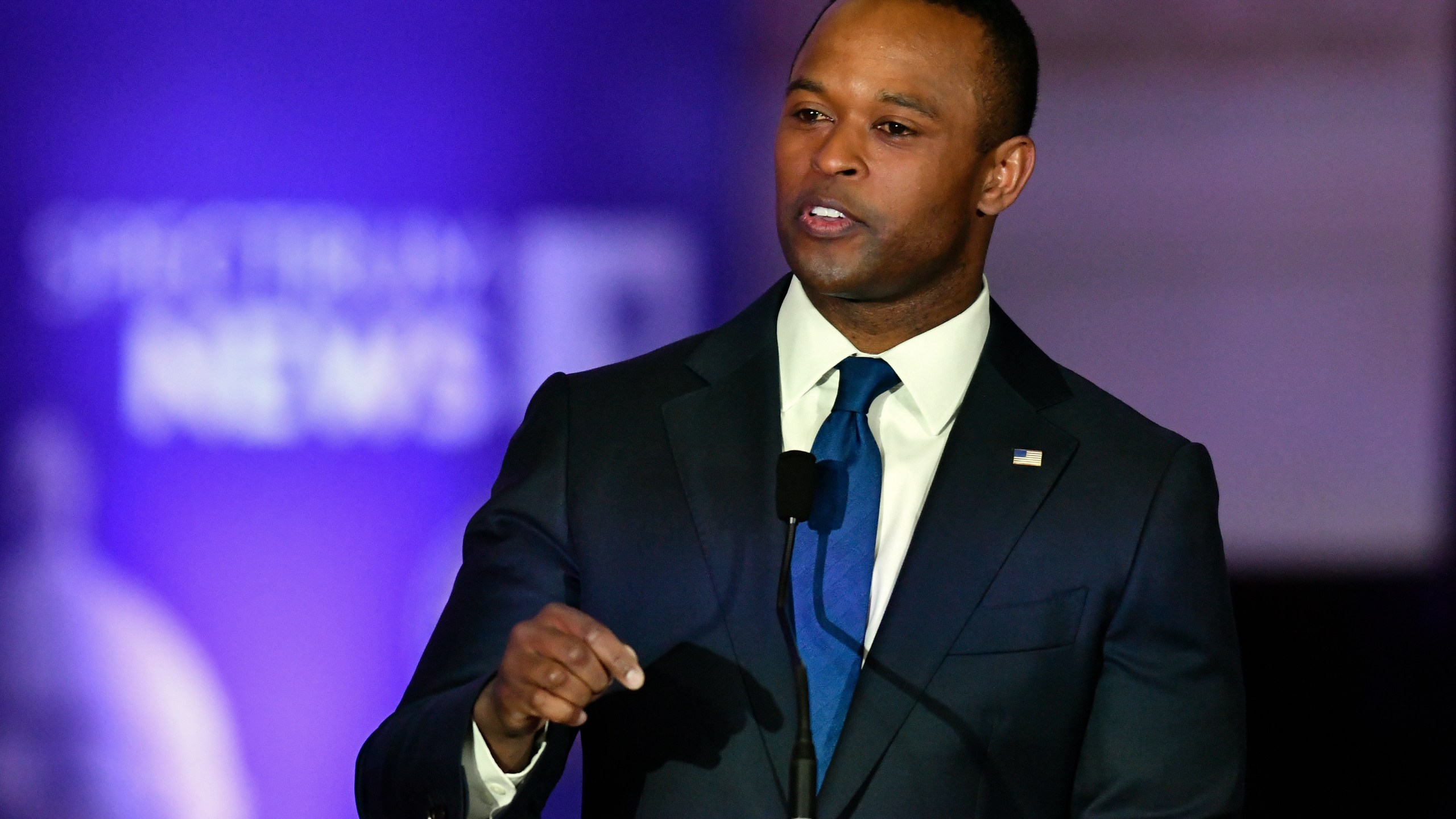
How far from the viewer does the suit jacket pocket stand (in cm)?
175

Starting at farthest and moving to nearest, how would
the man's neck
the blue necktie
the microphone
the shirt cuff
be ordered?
1. the man's neck
2. the blue necktie
3. the shirt cuff
4. the microphone

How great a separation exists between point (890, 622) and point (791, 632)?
277 millimetres

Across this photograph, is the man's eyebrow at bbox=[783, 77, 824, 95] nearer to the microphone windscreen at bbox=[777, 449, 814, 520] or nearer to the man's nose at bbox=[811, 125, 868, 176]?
the man's nose at bbox=[811, 125, 868, 176]

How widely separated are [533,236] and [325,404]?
475 millimetres

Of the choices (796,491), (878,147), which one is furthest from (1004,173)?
(796,491)

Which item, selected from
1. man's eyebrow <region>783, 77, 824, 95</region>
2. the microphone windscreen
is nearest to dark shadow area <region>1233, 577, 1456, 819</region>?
man's eyebrow <region>783, 77, 824, 95</region>

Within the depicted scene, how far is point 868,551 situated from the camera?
178 cm

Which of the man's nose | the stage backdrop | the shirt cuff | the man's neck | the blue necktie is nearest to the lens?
the shirt cuff

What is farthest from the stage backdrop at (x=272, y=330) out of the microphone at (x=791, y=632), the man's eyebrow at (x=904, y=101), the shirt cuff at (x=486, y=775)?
the microphone at (x=791, y=632)

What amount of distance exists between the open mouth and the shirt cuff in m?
0.64

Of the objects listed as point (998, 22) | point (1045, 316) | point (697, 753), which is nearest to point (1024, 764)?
point (697, 753)

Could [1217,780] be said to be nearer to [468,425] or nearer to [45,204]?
[468,425]

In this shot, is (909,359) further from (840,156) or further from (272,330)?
(272,330)

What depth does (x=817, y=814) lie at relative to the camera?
1659 millimetres
